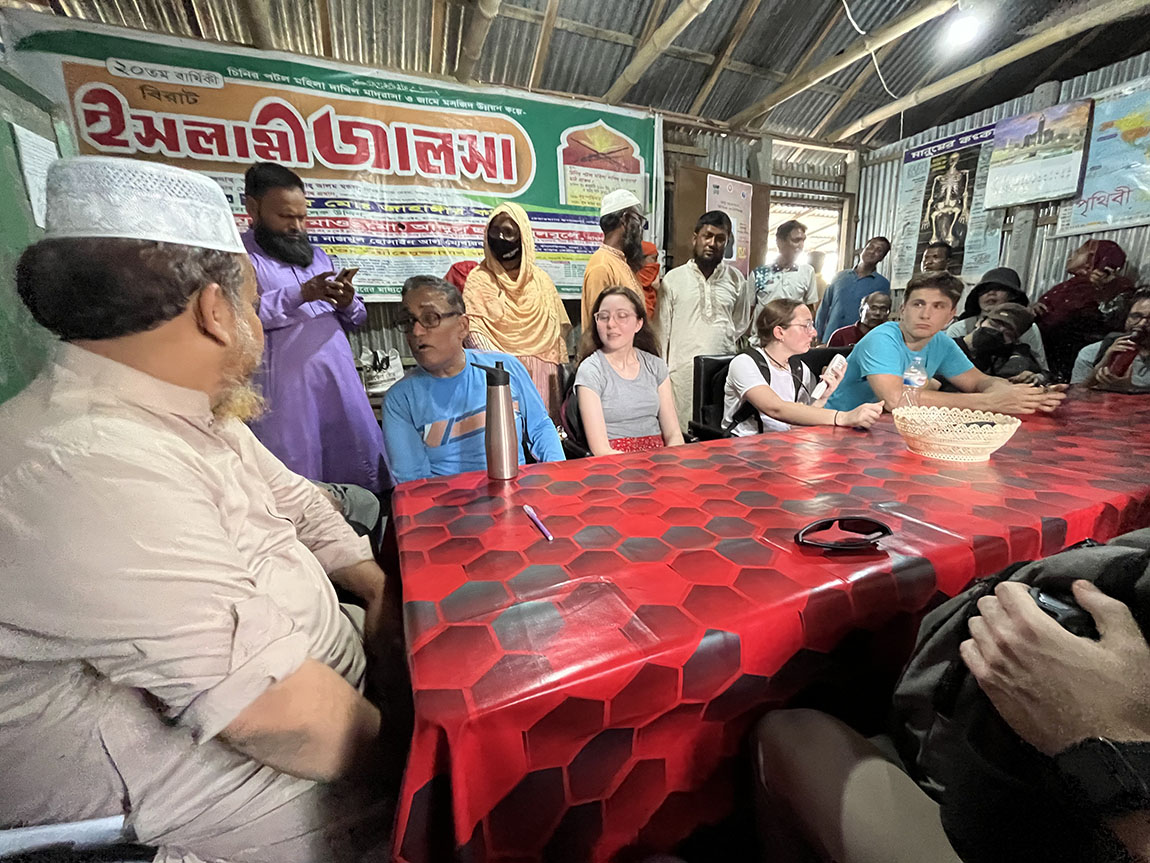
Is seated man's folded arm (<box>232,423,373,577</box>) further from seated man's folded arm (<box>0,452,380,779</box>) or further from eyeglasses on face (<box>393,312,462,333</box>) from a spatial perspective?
eyeglasses on face (<box>393,312,462,333</box>)

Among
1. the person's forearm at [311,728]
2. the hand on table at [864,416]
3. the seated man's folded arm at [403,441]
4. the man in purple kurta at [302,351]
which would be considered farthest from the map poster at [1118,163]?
the person's forearm at [311,728]

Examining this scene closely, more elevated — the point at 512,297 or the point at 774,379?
the point at 512,297

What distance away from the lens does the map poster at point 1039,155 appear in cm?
446

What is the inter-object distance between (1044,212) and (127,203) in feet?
23.6

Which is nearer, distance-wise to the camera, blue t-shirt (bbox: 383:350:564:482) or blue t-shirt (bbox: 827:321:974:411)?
blue t-shirt (bbox: 383:350:564:482)

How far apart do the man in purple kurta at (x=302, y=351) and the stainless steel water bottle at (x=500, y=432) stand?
1398 millimetres

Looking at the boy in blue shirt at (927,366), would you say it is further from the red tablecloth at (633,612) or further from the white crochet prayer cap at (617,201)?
the white crochet prayer cap at (617,201)

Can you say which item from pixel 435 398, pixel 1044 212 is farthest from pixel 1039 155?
pixel 435 398

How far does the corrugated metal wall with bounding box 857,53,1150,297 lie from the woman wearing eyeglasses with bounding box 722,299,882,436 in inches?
169

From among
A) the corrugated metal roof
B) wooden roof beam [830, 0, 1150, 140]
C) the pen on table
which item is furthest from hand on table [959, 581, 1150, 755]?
wooden roof beam [830, 0, 1150, 140]

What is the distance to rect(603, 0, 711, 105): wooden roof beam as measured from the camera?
10.5 feet

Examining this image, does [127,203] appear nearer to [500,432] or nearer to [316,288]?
[500,432]

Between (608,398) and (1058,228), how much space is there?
5663 mm

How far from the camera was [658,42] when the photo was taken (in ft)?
11.9
